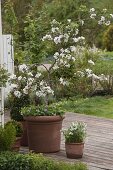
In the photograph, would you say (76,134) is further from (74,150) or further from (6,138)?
(6,138)

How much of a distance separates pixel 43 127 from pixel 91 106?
5.20 m

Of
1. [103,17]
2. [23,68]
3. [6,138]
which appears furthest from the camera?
[103,17]

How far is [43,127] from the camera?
7.91 meters

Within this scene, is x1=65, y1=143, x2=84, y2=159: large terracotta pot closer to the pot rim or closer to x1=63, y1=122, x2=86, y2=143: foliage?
x1=63, y1=122, x2=86, y2=143: foliage

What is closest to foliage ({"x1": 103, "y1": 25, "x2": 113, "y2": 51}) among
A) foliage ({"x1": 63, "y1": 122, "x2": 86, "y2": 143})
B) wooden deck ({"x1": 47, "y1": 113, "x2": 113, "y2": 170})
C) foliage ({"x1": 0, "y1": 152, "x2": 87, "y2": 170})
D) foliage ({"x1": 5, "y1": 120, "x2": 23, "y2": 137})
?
wooden deck ({"x1": 47, "y1": 113, "x2": 113, "y2": 170})

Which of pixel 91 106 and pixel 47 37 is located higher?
pixel 47 37

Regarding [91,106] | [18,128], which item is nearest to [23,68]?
[18,128]

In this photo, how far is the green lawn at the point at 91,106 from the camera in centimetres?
1230

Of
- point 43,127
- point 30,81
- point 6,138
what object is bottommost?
point 6,138

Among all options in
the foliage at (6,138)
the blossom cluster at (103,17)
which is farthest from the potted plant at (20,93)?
the blossom cluster at (103,17)

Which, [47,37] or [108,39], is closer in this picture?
[47,37]

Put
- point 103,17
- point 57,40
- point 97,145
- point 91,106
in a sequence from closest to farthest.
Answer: point 57,40, point 103,17, point 97,145, point 91,106

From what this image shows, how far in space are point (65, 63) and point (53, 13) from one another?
17.7 meters

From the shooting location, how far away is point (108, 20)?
325 inches
